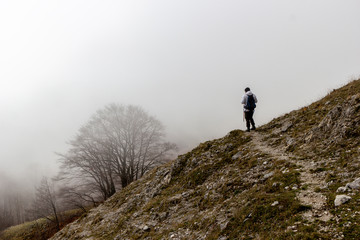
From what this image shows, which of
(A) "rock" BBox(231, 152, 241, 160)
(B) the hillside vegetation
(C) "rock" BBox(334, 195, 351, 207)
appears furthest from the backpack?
(C) "rock" BBox(334, 195, 351, 207)

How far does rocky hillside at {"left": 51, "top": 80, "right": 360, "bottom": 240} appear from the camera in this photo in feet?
15.9

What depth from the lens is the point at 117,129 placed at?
3050cm

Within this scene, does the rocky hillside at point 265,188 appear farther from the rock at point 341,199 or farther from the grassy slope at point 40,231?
the grassy slope at point 40,231

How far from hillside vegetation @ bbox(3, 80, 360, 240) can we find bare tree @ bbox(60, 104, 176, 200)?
49.0 ft

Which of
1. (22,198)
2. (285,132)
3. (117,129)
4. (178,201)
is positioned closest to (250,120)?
(285,132)

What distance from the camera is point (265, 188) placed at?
22.9ft

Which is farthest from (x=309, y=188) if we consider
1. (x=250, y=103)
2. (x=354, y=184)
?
(x=250, y=103)

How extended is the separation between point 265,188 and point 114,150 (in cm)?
2720

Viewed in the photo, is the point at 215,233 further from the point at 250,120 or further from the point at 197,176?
the point at 250,120

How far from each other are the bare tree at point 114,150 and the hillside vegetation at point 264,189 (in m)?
14.9

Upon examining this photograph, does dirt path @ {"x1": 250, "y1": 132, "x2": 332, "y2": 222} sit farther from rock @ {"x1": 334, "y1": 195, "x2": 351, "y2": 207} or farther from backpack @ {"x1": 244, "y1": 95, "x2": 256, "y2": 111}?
backpack @ {"x1": 244, "y1": 95, "x2": 256, "y2": 111}

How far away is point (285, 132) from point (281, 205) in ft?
24.5

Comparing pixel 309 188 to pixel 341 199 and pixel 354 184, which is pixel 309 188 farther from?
pixel 341 199

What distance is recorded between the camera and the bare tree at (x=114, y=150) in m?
27.6
